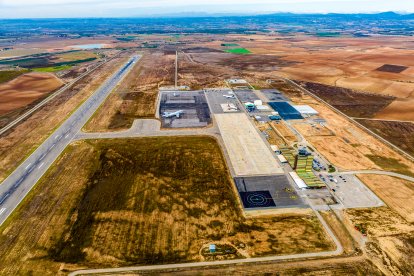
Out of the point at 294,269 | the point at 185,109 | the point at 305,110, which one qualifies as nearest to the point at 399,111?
the point at 305,110

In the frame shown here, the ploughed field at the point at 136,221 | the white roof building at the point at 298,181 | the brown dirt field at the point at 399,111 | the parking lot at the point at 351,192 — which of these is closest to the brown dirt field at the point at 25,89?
the ploughed field at the point at 136,221

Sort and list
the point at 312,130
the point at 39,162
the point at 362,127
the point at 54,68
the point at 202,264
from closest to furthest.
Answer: the point at 202,264, the point at 39,162, the point at 312,130, the point at 362,127, the point at 54,68

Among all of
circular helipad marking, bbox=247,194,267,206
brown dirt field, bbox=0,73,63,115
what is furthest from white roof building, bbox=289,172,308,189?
brown dirt field, bbox=0,73,63,115

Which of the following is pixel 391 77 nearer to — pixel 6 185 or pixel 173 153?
pixel 173 153

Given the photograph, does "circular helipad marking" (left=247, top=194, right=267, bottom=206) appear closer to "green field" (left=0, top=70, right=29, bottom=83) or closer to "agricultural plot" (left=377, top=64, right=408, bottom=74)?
"agricultural plot" (left=377, top=64, right=408, bottom=74)

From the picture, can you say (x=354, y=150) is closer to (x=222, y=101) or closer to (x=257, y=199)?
(x=257, y=199)

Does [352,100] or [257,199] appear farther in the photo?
[352,100]
